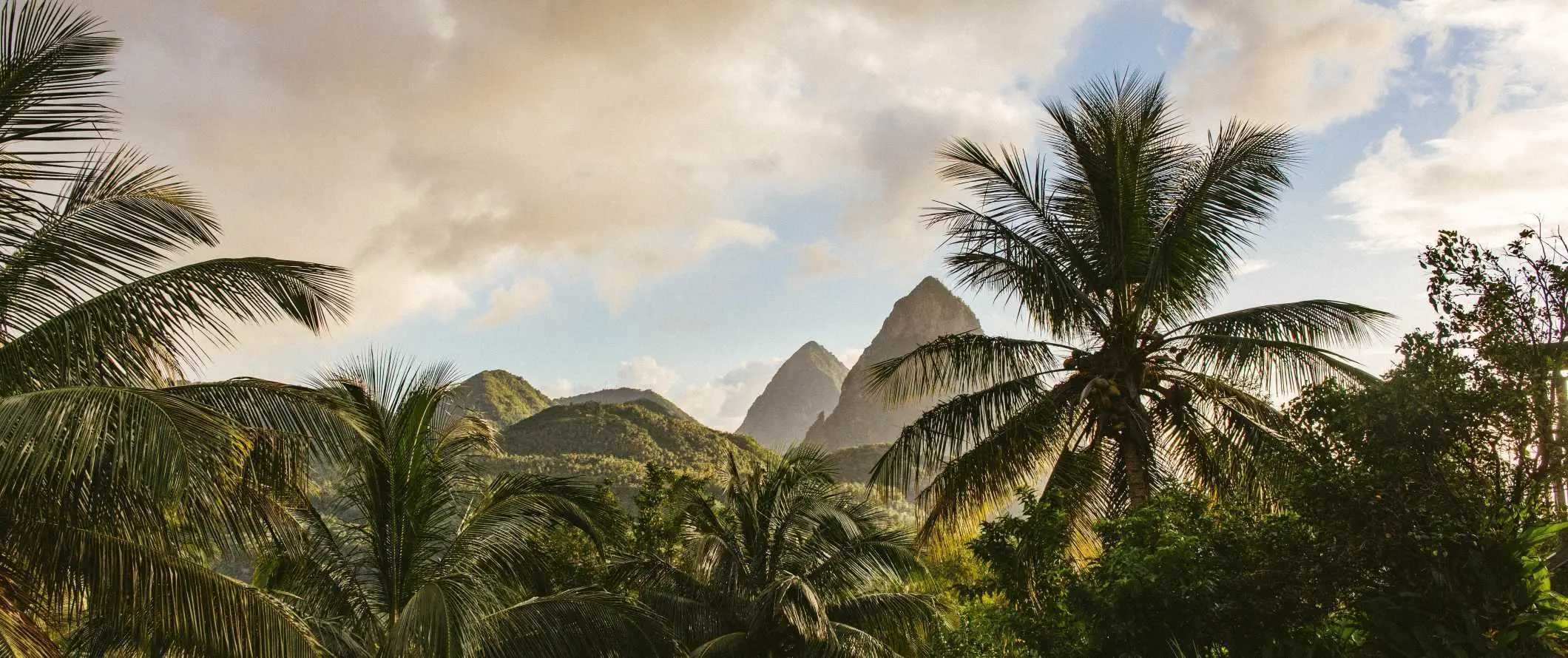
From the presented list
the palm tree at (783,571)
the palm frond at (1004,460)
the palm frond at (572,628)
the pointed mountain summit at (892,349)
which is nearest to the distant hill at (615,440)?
the palm tree at (783,571)

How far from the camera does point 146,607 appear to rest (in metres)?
5.43

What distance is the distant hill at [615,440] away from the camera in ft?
187

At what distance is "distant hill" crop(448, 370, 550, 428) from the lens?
280 feet

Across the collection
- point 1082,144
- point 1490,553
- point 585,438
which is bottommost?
point 1490,553

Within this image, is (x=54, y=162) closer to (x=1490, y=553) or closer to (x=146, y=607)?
(x=146, y=607)

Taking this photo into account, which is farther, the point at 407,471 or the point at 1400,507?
the point at 407,471

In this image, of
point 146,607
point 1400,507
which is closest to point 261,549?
point 146,607

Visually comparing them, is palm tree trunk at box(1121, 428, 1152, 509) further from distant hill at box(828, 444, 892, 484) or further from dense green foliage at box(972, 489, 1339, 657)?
distant hill at box(828, 444, 892, 484)

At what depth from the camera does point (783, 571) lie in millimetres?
10859

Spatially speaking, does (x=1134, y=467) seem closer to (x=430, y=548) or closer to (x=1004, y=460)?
Result: (x=1004, y=460)

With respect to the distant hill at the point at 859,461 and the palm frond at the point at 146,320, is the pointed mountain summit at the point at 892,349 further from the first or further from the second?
the palm frond at the point at 146,320

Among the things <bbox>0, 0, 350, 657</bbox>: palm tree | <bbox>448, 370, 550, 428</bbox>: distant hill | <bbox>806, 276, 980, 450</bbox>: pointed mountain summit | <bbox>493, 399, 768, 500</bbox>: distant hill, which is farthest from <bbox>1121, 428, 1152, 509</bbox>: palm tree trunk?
<bbox>806, 276, 980, 450</bbox>: pointed mountain summit

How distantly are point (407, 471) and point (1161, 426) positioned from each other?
7.76 metres

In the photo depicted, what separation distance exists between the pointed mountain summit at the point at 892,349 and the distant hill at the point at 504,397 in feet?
202
